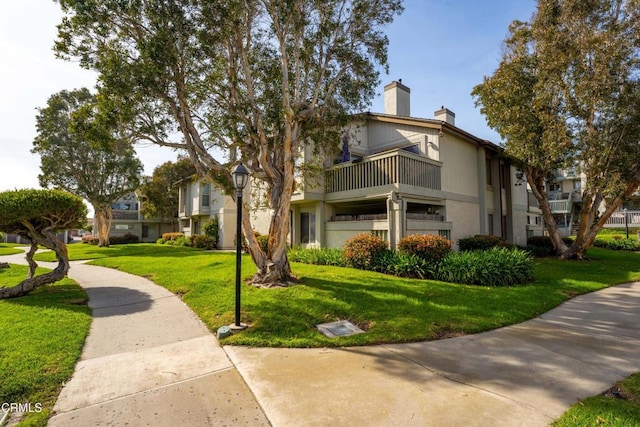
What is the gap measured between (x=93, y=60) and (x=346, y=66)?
7.00 meters

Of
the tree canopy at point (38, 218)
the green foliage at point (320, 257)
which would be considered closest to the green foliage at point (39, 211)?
the tree canopy at point (38, 218)

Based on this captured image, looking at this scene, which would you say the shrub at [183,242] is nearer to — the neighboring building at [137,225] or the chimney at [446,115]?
the neighboring building at [137,225]

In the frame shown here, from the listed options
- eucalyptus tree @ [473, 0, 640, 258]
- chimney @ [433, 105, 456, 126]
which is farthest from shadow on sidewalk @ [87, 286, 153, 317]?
chimney @ [433, 105, 456, 126]

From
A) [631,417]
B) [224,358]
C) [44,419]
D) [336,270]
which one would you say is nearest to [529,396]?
[631,417]

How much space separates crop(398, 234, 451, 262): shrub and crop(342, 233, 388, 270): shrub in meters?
1.02

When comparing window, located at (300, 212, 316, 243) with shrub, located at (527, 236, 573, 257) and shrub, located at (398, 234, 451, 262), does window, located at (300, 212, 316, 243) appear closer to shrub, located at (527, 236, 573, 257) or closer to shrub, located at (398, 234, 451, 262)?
shrub, located at (398, 234, 451, 262)

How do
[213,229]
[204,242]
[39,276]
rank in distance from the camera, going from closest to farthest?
[39,276] < [204,242] < [213,229]

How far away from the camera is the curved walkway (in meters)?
3.12

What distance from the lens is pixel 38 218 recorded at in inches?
327

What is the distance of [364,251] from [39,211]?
9578 millimetres

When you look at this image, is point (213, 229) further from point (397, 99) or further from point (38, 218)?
point (397, 99)

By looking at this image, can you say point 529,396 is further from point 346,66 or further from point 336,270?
point 346,66

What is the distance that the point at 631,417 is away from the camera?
116 inches

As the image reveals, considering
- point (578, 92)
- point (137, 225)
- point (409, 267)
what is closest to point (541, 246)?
point (578, 92)
